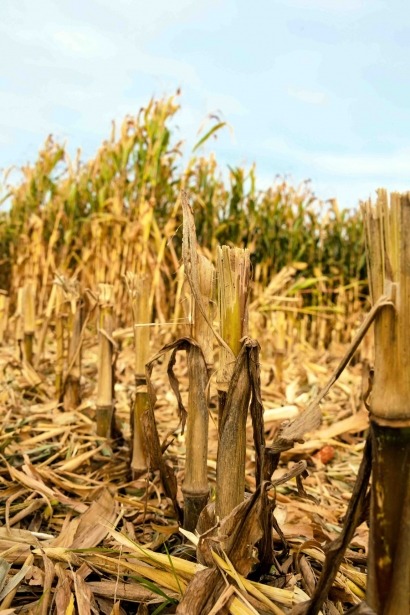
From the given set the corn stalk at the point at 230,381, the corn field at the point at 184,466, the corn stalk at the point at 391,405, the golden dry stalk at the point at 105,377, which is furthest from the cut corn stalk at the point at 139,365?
the corn stalk at the point at 391,405

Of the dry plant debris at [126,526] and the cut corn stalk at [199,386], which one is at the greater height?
the cut corn stalk at [199,386]

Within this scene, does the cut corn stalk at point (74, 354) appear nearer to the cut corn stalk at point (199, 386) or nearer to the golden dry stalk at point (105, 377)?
the golden dry stalk at point (105, 377)

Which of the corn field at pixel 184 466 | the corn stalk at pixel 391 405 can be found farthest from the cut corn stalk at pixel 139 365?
the corn stalk at pixel 391 405

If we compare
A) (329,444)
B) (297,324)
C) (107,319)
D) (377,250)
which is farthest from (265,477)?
(297,324)

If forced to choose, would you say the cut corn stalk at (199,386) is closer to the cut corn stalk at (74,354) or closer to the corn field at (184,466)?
the corn field at (184,466)

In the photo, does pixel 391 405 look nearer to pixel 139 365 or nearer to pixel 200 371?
pixel 200 371

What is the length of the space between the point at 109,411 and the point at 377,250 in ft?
5.68

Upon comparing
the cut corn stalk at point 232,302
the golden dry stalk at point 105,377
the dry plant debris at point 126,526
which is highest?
the cut corn stalk at point 232,302

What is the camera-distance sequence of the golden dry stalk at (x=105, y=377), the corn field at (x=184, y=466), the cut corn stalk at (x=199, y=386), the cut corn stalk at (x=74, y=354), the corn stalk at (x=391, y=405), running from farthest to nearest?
the cut corn stalk at (x=74, y=354) < the golden dry stalk at (x=105, y=377) < the cut corn stalk at (x=199, y=386) < the corn field at (x=184, y=466) < the corn stalk at (x=391, y=405)

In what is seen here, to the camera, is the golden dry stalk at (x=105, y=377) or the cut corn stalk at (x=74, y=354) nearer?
the golden dry stalk at (x=105, y=377)

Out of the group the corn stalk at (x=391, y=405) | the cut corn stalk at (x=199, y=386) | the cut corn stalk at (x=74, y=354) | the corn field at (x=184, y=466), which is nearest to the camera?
the corn stalk at (x=391, y=405)

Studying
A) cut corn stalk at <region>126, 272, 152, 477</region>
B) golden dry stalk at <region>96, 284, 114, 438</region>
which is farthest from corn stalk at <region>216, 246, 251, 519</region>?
golden dry stalk at <region>96, 284, 114, 438</region>

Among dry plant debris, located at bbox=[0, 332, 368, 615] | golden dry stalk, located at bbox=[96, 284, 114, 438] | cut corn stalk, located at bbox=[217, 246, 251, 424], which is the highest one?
cut corn stalk, located at bbox=[217, 246, 251, 424]

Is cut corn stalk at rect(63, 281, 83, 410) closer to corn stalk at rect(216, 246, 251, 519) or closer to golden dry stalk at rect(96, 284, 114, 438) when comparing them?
golden dry stalk at rect(96, 284, 114, 438)
